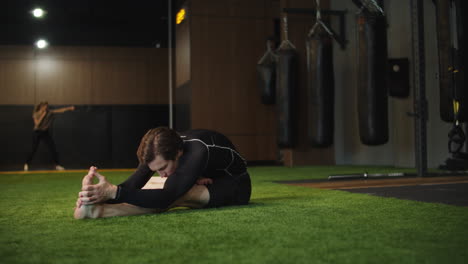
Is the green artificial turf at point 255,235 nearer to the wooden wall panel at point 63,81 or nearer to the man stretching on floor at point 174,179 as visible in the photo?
the man stretching on floor at point 174,179

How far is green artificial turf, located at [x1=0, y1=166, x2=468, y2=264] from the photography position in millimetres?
1890

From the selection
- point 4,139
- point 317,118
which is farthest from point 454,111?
point 4,139

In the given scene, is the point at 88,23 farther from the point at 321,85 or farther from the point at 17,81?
the point at 321,85

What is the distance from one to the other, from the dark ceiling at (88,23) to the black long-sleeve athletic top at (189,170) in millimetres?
9481

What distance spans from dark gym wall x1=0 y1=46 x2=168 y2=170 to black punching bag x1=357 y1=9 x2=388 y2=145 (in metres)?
7.70

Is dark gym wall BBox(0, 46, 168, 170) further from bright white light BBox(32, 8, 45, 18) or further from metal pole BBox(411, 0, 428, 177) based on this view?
metal pole BBox(411, 0, 428, 177)

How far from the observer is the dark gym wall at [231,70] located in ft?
33.9

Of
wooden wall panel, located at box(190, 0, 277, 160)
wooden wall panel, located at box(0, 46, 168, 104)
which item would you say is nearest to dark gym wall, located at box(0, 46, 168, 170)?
wooden wall panel, located at box(0, 46, 168, 104)

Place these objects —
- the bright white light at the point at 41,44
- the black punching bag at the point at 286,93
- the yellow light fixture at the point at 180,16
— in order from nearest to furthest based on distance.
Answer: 1. the black punching bag at the point at 286,93
2. the yellow light fixture at the point at 180,16
3. the bright white light at the point at 41,44

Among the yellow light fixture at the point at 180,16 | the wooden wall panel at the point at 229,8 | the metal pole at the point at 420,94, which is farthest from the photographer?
the yellow light fixture at the point at 180,16

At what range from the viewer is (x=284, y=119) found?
8.78 meters

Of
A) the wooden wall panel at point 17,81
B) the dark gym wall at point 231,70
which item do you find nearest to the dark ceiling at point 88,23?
the wooden wall panel at point 17,81

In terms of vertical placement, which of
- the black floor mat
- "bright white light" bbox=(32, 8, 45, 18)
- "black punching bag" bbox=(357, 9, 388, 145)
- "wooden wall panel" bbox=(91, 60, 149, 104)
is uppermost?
"bright white light" bbox=(32, 8, 45, 18)

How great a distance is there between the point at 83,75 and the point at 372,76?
355 inches
